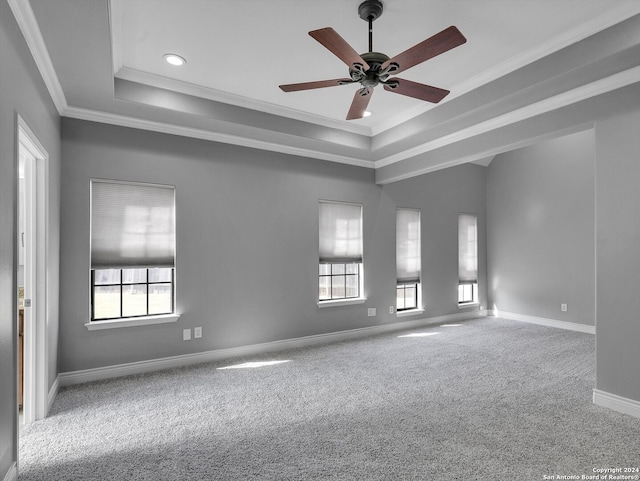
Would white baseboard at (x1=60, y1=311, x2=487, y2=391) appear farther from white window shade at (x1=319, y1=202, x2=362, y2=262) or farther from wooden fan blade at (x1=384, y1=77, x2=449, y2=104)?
wooden fan blade at (x1=384, y1=77, x2=449, y2=104)

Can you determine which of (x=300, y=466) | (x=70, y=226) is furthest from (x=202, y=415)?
(x=70, y=226)

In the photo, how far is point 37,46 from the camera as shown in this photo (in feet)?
7.72

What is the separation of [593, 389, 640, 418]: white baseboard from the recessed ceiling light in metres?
4.51

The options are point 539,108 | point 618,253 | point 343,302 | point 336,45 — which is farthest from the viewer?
point 343,302

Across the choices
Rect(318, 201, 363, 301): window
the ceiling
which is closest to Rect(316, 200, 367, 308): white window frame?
Rect(318, 201, 363, 301): window

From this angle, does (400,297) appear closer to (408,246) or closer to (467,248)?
(408,246)

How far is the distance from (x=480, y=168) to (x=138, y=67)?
20.3 feet

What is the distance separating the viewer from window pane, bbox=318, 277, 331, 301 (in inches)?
205

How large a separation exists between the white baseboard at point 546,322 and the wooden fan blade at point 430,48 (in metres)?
5.49

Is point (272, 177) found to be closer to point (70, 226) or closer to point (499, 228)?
point (70, 226)

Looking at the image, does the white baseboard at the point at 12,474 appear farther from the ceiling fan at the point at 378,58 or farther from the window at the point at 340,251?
the window at the point at 340,251

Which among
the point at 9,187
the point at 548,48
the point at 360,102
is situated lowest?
the point at 9,187

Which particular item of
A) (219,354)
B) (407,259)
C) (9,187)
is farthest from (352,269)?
(9,187)

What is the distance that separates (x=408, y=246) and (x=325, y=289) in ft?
5.63
